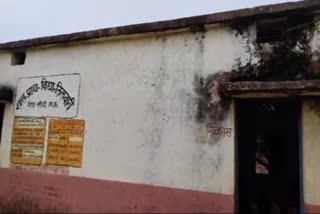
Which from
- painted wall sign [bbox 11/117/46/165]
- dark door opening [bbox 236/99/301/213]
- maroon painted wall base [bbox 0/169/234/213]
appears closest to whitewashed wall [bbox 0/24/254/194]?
maroon painted wall base [bbox 0/169/234/213]

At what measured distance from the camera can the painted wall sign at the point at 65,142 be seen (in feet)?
24.9

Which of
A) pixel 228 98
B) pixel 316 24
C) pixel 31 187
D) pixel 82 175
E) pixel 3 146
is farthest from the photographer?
pixel 3 146

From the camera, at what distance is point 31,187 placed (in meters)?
8.09

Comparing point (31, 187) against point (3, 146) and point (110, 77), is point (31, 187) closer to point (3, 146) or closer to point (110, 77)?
point (3, 146)

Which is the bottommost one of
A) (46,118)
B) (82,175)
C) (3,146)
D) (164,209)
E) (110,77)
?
(164,209)

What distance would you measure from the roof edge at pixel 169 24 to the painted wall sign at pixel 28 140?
1730mm

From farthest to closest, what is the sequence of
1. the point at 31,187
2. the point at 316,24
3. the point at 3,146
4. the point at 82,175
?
the point at 3,146 → the point at 31,187 → the point at 82,175 → the point at 316,24

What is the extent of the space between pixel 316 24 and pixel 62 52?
5077 mm

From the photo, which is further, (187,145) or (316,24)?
(187,145)

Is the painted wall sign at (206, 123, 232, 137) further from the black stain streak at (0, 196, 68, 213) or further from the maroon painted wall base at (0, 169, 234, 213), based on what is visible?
the black stain streak at (0, 196, 68, 213)

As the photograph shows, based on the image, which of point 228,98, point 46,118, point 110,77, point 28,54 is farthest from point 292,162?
point 28,54

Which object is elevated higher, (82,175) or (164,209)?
(82,175)

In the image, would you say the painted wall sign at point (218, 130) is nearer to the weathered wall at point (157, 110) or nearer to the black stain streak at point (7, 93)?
the weathered wall at point (157, 110)

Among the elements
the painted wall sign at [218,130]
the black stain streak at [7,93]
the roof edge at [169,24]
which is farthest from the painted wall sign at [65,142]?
the painted wall sign at [218,130]
